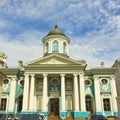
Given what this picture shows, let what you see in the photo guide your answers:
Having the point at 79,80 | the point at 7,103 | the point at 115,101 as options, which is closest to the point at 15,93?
the point at 7,103

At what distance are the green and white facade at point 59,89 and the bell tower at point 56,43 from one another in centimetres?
379

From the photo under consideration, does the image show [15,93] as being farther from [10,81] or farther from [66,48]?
[66,48]

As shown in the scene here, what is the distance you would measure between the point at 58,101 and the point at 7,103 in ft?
26.7

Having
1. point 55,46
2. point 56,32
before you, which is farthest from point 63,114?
point 56,32

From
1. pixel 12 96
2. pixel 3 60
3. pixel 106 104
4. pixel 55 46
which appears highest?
pixel 55 46

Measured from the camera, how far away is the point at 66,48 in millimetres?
37250

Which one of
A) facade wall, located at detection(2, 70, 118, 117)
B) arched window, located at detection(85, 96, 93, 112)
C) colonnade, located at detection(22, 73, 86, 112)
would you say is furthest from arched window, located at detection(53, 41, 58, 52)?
arched window, located at detection(85, 96, 93, 112)

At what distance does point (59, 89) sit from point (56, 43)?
8.83m

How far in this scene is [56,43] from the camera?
3656 centimetres

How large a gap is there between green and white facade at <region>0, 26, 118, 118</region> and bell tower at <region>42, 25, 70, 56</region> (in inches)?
149

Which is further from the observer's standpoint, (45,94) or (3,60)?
(3,60)

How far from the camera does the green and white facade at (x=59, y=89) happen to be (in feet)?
98.4

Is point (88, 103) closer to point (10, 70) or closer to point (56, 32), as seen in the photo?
point (10, 70)

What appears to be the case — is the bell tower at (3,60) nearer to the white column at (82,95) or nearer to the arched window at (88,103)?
the white column at (82,95)
